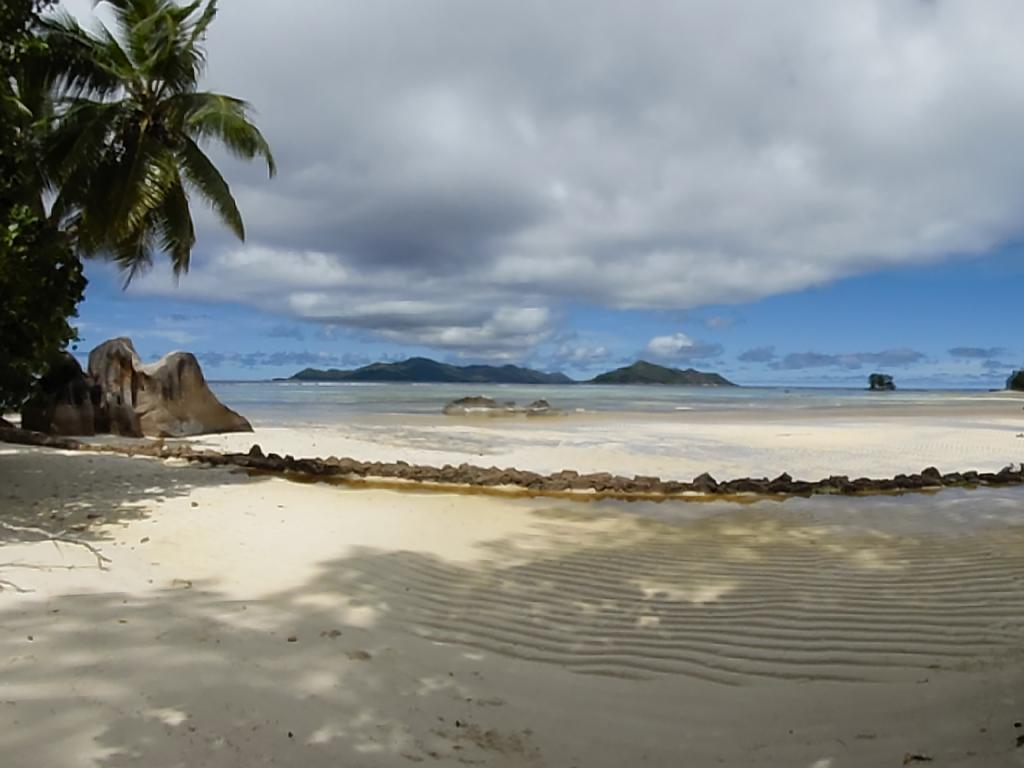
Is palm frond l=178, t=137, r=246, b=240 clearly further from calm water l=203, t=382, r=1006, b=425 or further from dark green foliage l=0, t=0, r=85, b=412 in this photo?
calm water l=203, t=382, r=1006, b=425

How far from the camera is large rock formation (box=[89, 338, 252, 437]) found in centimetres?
1744

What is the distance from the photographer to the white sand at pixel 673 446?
610 inches

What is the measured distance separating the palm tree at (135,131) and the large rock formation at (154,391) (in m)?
2.83

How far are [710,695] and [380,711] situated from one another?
71.4 inches

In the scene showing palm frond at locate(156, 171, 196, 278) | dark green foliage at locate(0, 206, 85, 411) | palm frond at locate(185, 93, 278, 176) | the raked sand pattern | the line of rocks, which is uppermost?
palm frond at locate(185, 93, 278, 176)

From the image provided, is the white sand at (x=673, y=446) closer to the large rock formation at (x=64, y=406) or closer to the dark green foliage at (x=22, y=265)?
the large rock formation at (x=64, y=406)

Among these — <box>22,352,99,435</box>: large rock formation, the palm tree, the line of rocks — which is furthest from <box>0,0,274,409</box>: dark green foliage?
the line of rocks

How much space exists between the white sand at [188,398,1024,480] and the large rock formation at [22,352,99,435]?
259 centimetres

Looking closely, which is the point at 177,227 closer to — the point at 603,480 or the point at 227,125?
the point at 227,125

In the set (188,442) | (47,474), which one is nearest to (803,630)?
(47,474)

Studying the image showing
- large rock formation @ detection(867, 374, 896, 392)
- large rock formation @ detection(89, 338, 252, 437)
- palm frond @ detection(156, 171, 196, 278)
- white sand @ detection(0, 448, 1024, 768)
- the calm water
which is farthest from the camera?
large rock formation @ detection(867, 374, 896, 392)

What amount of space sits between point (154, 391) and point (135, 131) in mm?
6293

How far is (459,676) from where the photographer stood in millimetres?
4156

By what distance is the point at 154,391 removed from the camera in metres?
18.1
